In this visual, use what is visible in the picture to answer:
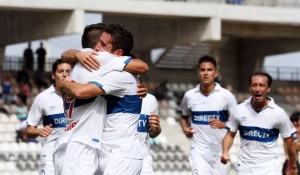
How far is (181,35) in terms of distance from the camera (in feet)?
112

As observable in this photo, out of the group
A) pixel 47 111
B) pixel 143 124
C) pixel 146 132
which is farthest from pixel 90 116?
pixel 47 111

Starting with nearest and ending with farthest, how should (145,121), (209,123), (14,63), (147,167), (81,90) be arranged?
(81,90)
(147,167)
(145,121)
(209,123)
(14,63)

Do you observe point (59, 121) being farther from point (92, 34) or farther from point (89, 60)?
point (89, 60)

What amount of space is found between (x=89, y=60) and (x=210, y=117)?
18.9ft

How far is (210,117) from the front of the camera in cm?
1480

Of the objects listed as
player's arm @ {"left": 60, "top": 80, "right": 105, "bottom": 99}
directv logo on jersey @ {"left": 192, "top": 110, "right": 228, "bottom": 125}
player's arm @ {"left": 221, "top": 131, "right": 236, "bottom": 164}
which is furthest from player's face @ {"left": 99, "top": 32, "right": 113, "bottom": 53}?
directv logo on jersey @ {"left": 192, "top": 110, "right": 228, "bottom": 125}

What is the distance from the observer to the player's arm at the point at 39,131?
12.4 meters

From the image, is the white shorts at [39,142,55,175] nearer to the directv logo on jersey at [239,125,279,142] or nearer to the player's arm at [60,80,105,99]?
the directv logo on jersey at [239,125,279,142]

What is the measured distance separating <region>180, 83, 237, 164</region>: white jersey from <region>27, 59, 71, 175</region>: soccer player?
2232 mm

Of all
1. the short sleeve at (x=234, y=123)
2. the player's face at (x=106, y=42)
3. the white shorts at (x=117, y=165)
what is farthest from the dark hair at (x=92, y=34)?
the short sleeve at (x=234, y=123)

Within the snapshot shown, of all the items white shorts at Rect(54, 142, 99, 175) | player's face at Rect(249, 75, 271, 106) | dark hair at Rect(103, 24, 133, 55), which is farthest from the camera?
player's face at Rect(249, 75, 271, 106)

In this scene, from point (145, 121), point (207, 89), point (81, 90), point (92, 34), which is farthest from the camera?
point (207, 89)

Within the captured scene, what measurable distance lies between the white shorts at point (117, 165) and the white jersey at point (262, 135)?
407cm

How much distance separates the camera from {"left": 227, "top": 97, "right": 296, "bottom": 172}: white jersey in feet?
43.4
